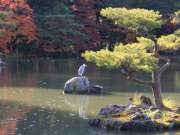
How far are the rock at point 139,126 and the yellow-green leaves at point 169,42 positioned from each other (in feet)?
11.2

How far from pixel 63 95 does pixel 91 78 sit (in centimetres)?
939

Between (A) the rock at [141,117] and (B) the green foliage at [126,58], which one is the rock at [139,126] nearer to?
(A) the rock at [141,117]

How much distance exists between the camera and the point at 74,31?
5400 centimetres

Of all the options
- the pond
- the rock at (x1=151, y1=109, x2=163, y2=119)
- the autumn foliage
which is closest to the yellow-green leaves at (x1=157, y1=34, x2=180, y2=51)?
the rock at (x1=151, y1=109, x2=163, y2=119)

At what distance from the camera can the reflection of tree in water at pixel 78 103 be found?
2444 centimetres

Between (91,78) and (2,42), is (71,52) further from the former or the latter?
(91,78)

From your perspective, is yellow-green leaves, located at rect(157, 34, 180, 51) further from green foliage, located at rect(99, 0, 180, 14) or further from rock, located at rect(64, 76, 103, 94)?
green foliage, located at rect(99, 0, 180, 14)

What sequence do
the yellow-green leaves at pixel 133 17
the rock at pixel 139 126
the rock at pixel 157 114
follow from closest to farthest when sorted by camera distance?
the rock at pixel 139 126 → the rock at pixel 157 114 → the yellow-green leaves at pixel 133 17

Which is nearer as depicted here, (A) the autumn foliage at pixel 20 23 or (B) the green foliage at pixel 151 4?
(A) the autumn foliage at pixel 20 23

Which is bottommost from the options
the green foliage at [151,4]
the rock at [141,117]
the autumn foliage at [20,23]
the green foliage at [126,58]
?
the rock at [141,117]

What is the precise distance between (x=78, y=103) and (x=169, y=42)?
6091mm

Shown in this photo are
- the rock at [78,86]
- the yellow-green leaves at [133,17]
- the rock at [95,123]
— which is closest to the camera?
the rock at [95,123]

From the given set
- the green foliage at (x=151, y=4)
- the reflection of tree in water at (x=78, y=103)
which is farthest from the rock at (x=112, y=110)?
the green foliage at (x=151, y=4)

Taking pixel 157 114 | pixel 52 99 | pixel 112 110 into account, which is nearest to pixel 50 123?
pixel 112 110
